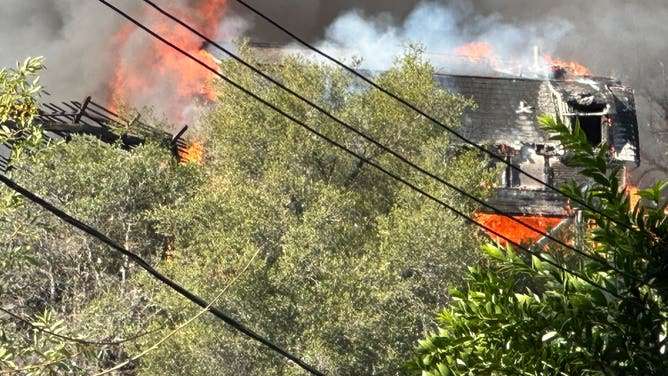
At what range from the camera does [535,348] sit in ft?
49.5

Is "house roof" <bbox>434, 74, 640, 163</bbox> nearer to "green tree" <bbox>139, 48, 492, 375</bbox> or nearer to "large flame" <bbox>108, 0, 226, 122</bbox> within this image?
"large flame" <bbox>108, 0, 226, 122</bbox>

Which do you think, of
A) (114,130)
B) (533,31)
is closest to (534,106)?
(533,31)

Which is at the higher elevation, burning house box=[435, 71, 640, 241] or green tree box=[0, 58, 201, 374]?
burning house box=[435, 71, 640, 241]

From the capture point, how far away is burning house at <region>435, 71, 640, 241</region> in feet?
192

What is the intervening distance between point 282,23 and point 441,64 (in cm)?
1821

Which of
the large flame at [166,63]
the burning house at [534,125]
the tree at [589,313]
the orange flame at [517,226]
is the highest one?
the large flame at [166,63]

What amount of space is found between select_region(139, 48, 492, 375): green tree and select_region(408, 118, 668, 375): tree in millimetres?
16751

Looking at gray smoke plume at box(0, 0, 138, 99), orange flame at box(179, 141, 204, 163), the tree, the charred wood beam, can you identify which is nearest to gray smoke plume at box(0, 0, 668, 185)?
gray smoke plume at box(0, 0, 138, 99)

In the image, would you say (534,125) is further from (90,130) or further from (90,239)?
(90,239)

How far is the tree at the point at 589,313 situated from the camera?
14.9 meters

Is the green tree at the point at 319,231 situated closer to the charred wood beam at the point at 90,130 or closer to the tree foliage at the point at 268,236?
the tree foliage at the point at 268,236

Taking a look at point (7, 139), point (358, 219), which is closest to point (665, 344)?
point (7, 139)

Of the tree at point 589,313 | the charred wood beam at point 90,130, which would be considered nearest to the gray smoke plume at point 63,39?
the charred wood beam at point 90,130

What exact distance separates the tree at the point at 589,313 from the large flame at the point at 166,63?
52.5 metres
